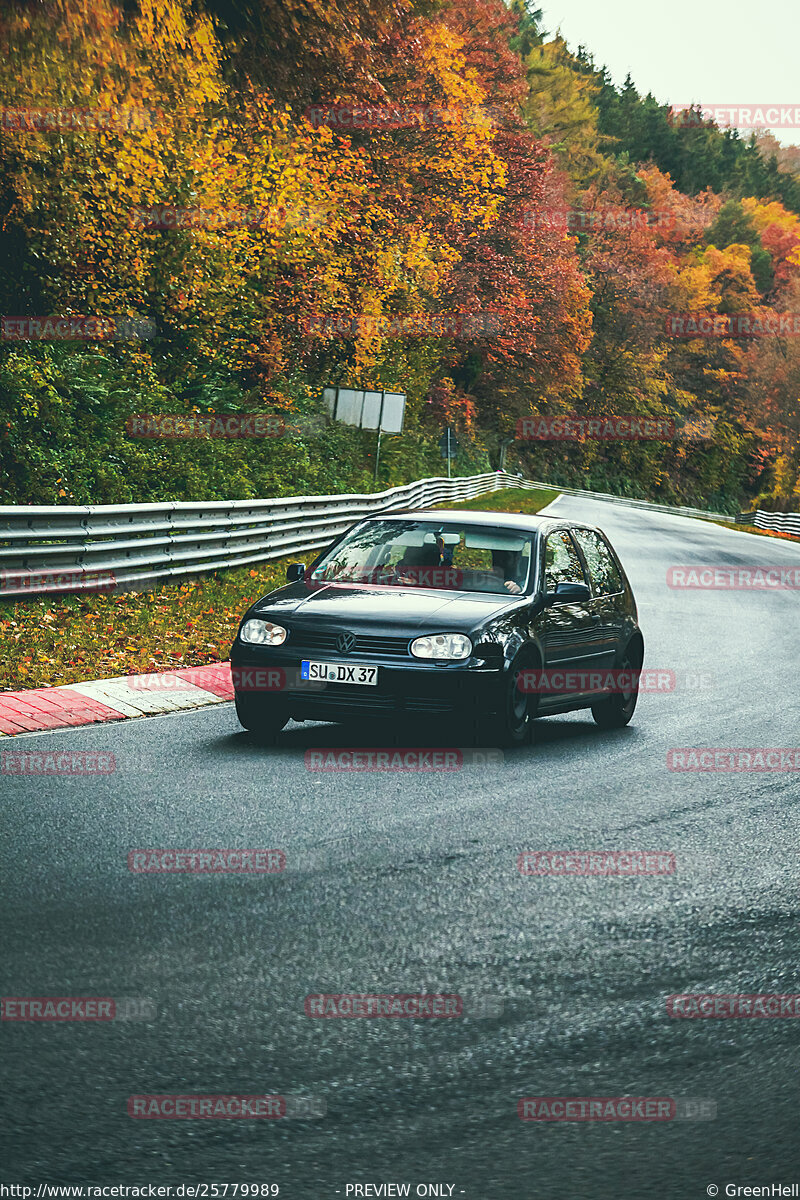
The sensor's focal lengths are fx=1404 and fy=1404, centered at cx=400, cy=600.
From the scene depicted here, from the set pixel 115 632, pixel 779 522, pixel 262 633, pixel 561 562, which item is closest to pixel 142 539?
pixel 115 632

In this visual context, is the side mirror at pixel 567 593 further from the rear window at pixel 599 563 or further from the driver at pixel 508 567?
the rear window at pixel 599 563

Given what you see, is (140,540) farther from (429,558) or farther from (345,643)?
(345,643)

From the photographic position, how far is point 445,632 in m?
8.91

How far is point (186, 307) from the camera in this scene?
25.0 m

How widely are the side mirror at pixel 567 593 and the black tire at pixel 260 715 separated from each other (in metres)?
2.11

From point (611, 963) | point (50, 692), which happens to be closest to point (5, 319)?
point (50, 692)

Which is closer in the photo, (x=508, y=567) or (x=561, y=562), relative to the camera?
(x=508, y=567)

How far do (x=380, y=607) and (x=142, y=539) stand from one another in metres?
7.06

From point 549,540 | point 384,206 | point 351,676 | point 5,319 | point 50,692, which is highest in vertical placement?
point 384,206

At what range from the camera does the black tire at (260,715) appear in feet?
30.2

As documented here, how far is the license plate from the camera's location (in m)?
8.84

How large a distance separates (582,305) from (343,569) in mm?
59006

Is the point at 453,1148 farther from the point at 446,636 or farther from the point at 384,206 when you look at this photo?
the point at 384,206

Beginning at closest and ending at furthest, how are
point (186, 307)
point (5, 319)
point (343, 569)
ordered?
point (343, 569)
point (5, 319)
point (186, 307)
